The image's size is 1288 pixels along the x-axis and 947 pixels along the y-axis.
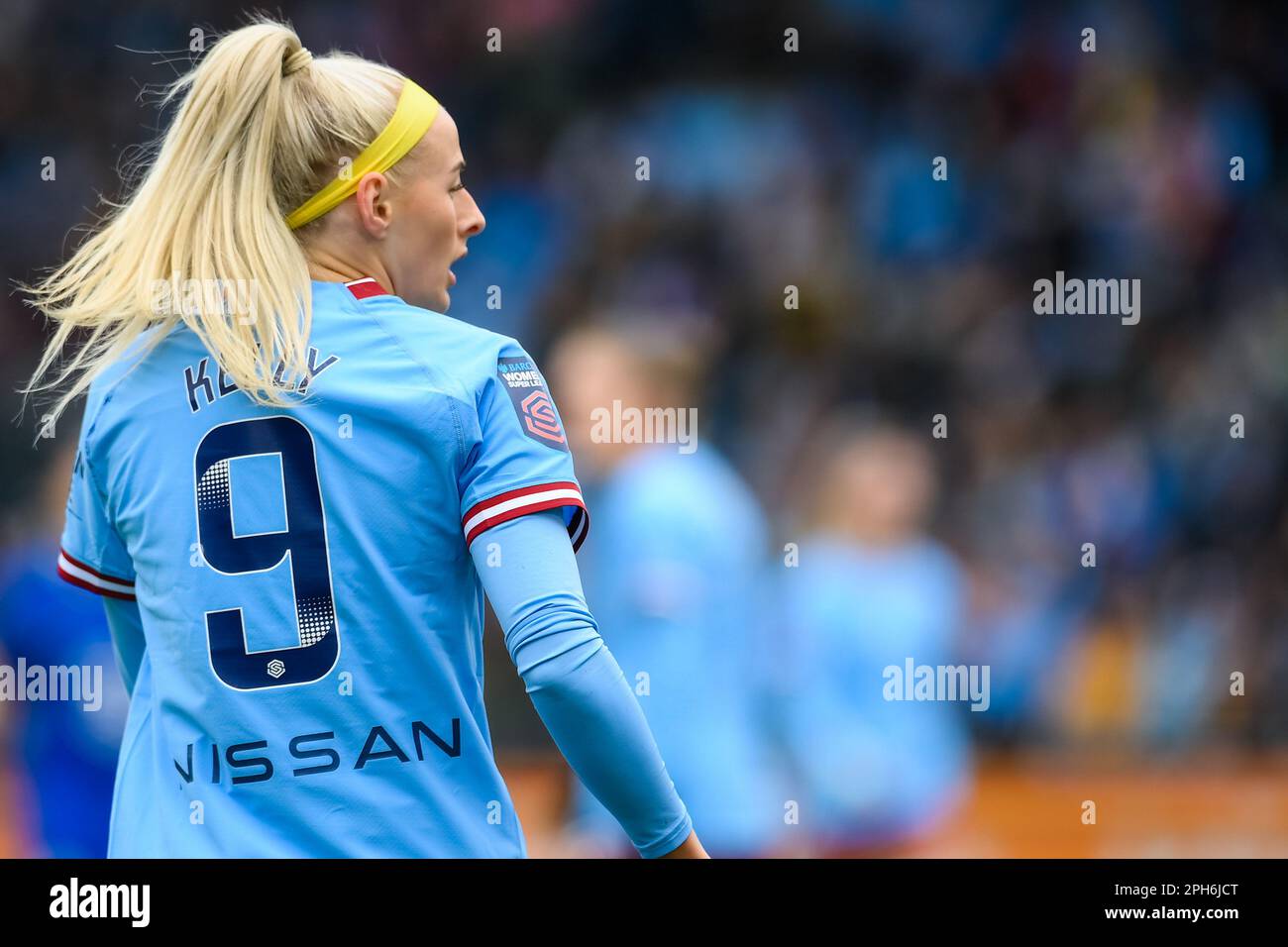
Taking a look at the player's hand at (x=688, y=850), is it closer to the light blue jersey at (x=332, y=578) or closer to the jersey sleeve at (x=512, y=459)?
the light blue jersey at (x=332, y=578)

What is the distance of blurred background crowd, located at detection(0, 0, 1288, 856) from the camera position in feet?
26.0

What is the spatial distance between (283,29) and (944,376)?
7.17 m

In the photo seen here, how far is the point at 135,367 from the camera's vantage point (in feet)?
5.74

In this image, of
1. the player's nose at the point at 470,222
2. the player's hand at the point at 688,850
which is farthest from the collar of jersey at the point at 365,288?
the player's hand at the point at 688,850

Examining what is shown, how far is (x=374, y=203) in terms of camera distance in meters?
1.81

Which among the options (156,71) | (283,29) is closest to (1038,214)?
(156,71)

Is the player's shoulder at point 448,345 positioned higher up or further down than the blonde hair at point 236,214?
further down

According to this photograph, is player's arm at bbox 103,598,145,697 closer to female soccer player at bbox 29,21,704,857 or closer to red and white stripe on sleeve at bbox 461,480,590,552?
female soccer player at bbox 29,21,704,857

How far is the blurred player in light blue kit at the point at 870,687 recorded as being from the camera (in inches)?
196

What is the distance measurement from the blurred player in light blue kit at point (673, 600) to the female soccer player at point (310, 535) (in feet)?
6.50

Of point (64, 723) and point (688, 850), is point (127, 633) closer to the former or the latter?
point (688, 850)

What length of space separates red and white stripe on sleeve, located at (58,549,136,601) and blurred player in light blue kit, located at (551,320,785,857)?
1936 mm

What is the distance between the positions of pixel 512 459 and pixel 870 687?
11.6 ft

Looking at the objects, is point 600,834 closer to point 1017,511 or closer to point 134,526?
point 134,526
